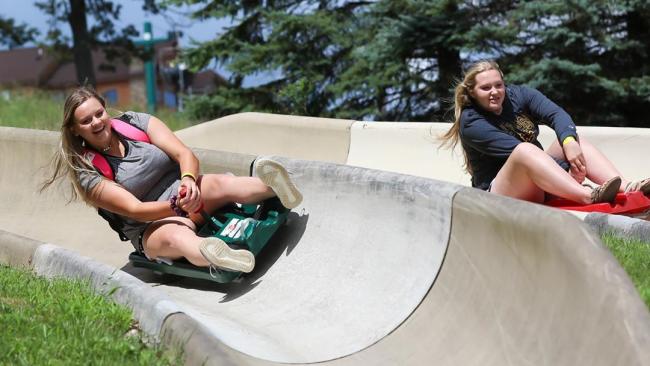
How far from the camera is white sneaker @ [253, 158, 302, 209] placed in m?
4.79

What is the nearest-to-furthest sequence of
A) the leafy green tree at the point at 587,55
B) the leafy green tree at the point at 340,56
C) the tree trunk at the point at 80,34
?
the leafy green tree at the point at 587,55 < the leafy green tree at the point at 340,56 < the tree trunk at the point at 80,34

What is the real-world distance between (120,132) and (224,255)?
1.19m

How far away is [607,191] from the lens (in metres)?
4.93

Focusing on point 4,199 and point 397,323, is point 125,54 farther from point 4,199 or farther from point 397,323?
point 397,323

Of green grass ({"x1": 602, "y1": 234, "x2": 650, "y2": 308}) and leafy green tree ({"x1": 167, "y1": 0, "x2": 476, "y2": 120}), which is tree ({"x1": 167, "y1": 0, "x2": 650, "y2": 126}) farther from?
green grass ({"x1": 602, "y1": 234, "x2": 650, "y2": 308})

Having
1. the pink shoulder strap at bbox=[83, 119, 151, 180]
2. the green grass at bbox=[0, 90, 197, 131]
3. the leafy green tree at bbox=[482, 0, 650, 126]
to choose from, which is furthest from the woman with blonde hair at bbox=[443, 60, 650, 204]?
the green grass at bbox=[0, 90, 197, 131]

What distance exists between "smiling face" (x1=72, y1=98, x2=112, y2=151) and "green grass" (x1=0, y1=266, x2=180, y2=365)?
38.2 inches

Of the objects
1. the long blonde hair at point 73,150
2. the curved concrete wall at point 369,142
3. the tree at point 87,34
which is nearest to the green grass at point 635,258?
the curved concrete wall at point 369,142

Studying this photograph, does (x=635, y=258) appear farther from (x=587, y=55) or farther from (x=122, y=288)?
(x=587, y=55)

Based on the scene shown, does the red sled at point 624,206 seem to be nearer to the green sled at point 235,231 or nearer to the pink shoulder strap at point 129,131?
the green sled at point 235,231

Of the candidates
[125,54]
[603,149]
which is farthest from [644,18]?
[125,54]

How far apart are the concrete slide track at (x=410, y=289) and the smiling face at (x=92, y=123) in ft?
2.24

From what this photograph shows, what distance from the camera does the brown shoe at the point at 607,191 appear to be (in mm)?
4898

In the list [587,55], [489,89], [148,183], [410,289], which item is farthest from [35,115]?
[410,289]
